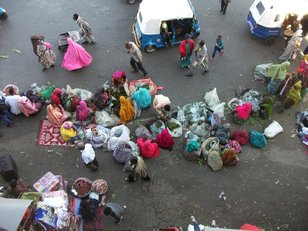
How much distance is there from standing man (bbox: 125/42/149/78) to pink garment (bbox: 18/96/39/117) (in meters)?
3.95

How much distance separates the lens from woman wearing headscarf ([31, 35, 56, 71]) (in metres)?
12.4

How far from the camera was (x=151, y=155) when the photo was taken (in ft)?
34.0

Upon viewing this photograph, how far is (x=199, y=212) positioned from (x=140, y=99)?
→ 14.0ft

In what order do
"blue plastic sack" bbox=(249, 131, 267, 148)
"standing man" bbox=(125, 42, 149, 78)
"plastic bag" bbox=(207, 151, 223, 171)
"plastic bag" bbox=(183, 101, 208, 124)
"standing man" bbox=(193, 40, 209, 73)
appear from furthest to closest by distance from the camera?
"standing man" bbox=(193, 40, 209, 73) → "standing man" bbox=(125, 42, 149, 78) → "plastic bag" bbox=(183, 101, 208, 124) → "blue plastic sack" bbox=(249, 131, 267, 148) → "plastic bag" bbox=(207, 151, 223, 171)

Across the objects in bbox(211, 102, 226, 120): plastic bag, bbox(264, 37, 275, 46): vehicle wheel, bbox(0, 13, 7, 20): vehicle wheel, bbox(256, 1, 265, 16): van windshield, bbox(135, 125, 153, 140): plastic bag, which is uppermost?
bbox(256, 1, 265, 16): van windshield

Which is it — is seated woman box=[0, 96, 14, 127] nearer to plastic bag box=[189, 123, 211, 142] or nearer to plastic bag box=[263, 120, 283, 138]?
plastic bag box=[189, 123, 211, 142]

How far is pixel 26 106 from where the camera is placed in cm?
1109

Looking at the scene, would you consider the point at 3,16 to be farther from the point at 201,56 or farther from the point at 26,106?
the point at 201,56

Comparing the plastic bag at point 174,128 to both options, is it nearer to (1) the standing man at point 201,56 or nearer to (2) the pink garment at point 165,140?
(2) the pink garment at point 165,140

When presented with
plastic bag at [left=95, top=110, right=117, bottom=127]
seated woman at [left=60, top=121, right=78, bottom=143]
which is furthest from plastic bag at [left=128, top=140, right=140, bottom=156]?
seated woman at [left=60, top=121, right=78, bottom=143]

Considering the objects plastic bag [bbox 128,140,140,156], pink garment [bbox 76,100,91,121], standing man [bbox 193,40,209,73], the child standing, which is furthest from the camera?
the child standing

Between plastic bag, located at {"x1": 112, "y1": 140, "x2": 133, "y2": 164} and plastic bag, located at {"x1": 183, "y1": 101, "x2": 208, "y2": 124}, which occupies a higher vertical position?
plastic bag, located at {"x1": 183, "y1": 101, "x2": 208, "y2": 124}

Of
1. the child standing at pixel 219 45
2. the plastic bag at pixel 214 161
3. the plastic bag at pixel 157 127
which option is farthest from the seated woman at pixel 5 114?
the child standing at pixel 219 45

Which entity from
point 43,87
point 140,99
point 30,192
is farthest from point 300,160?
point 43,87
